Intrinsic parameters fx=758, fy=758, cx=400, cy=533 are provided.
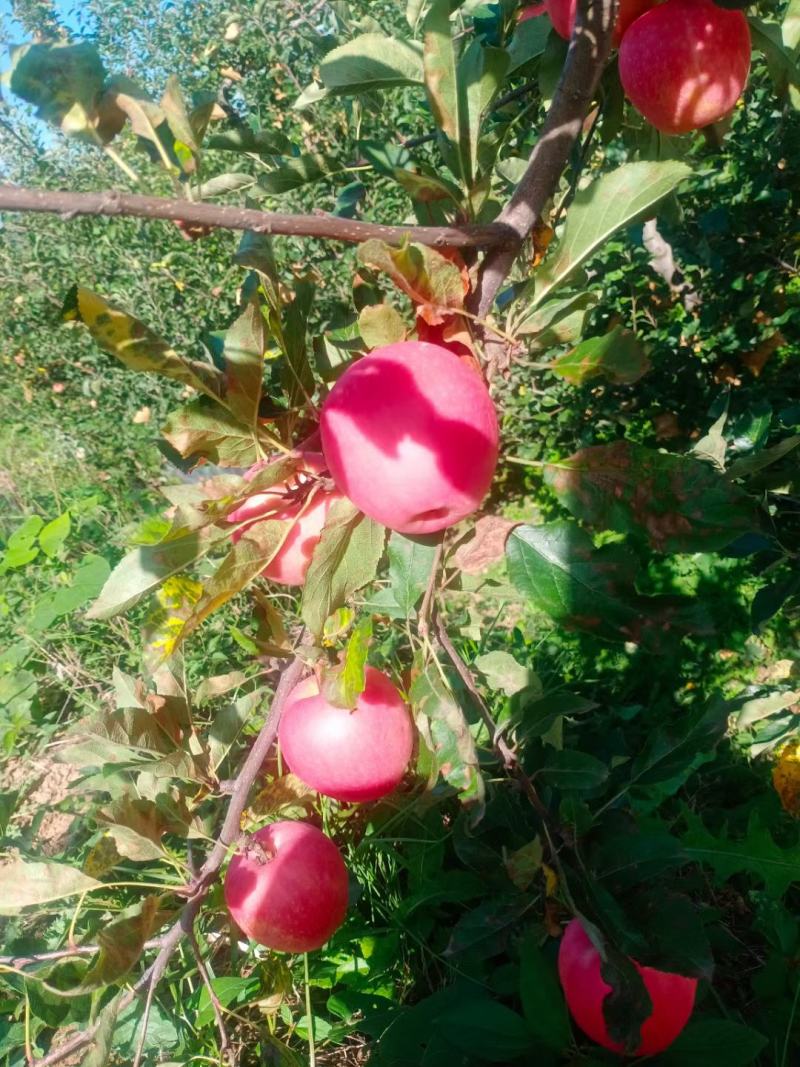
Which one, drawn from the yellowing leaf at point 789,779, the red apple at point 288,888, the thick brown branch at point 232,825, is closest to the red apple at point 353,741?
the thick brown branch at point 232,825

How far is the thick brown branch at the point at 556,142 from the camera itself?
60cm

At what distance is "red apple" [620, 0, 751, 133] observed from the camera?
744 mm

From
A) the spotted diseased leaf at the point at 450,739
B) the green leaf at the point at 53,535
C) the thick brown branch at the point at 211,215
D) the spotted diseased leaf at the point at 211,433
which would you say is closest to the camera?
the thick brown branch at the point at 211,215

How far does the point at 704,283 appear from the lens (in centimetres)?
222

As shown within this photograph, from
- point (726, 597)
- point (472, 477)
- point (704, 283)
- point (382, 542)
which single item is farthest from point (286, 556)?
point (704, 283)

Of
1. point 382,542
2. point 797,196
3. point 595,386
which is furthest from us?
point 595,386

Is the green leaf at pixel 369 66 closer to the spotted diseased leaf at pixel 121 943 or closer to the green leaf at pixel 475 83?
the green leaf at pixel 475 83

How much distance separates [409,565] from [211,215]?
377mm

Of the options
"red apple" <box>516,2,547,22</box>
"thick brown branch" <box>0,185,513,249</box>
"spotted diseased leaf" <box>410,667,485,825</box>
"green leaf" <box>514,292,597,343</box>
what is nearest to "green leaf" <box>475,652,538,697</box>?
"spotted diseased leaf" <box>410,667,485,825</box>

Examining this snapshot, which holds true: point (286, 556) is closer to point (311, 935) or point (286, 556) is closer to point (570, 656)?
point (311, 935)

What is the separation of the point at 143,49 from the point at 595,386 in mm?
4057

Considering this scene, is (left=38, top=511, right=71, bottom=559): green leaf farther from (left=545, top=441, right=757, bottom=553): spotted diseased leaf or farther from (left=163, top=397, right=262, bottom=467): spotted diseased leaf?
(left=545, top=441, right=757, bottom=553): spotted diseased leaf

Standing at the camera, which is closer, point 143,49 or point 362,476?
point 362,476

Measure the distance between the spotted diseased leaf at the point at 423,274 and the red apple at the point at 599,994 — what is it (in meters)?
0.63
